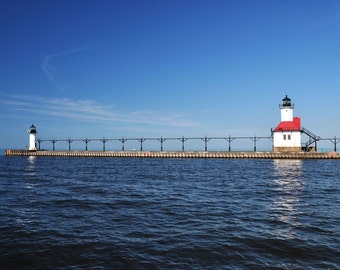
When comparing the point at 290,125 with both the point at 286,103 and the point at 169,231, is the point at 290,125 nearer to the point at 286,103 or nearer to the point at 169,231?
the point at 286,103

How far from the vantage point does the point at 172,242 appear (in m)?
10.9

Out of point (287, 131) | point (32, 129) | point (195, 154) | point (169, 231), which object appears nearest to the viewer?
point (169, 231)

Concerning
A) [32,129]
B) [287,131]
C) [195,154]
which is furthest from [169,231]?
[32,129]

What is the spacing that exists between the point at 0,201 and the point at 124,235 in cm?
1154

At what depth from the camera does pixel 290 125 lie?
68250 millimetres

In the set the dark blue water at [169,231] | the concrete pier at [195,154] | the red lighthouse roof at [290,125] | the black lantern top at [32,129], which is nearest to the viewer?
the dark blue water at [169,231]

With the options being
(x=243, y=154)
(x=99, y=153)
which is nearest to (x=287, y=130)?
(x=243, y=154)

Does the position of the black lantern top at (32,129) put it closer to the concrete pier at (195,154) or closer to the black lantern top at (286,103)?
the concrete pier at (195,154)

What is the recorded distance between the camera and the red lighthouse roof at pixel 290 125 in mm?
67188

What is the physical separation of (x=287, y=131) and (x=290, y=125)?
5.96 ft

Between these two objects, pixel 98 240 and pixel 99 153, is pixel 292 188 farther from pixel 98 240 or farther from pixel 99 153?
pixel 99 153

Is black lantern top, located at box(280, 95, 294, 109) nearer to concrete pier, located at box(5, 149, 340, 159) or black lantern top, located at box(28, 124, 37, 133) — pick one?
concrete pier, located at box(5, 149, 340, 159)

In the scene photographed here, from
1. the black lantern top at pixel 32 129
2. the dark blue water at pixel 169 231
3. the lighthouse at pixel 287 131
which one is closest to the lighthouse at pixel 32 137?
the black lantern top at pixel 32 129

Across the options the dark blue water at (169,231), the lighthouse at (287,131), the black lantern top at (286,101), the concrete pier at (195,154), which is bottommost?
the dark blue water at (169,231)
